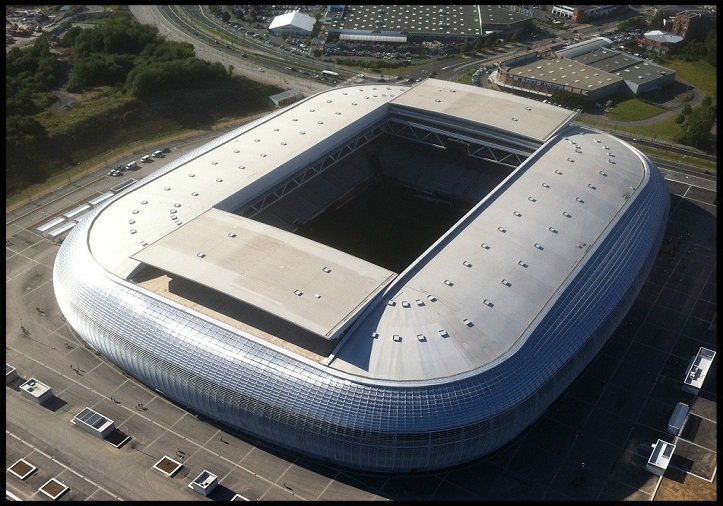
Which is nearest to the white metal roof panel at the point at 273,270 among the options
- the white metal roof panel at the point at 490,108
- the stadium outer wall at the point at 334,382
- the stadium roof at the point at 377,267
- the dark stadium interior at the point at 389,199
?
the stadium roof at the point at 377,267

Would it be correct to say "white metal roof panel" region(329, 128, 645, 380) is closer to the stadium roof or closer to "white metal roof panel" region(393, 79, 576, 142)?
the stadium roof

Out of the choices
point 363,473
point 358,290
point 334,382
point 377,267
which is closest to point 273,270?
point 358,290

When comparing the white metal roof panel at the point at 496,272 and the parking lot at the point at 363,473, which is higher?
the white metal roof panel at the point at 496,272

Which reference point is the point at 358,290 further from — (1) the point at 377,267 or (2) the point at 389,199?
(2) the point at 389,199

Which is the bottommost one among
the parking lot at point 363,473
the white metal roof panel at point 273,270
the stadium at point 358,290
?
the parking lot at point 363,473

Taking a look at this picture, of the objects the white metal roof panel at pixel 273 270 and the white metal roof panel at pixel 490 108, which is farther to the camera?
the white metal roof panel at pixel 490 108

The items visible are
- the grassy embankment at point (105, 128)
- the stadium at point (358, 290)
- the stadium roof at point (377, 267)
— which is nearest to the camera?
the stadium at point (358, 290)

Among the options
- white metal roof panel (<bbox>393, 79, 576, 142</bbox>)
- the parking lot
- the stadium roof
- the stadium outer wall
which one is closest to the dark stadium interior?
white metal roof panel (<bbox>393, 79, 576, 142</bbox>)

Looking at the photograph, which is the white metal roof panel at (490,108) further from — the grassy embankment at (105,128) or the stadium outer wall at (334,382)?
the grassy embankment at (105,128)
